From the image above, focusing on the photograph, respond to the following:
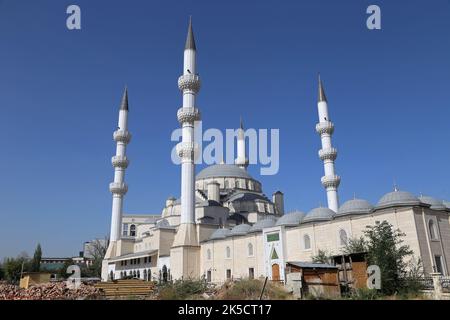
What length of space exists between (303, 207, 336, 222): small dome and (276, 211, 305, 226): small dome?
3.31ft

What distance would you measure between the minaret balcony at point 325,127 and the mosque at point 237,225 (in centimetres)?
8

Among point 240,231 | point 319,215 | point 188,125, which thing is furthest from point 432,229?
point 188,125

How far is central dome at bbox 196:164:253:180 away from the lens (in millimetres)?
42125

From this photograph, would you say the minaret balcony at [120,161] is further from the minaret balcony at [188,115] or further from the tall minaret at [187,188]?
the minaret balcony at [188,115]

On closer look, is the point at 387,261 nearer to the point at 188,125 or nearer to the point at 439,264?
the point at 439,264

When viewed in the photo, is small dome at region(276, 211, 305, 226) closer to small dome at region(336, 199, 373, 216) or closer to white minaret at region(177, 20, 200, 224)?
small dome at region(336, 199, 373, 216)

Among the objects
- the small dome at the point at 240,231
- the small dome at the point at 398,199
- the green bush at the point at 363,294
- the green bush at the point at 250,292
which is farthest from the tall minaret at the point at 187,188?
the green bush at the point at 363,294

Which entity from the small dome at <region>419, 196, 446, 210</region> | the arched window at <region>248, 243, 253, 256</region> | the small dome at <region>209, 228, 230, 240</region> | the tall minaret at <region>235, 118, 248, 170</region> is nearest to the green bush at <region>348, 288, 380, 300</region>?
the small dome at <region>419, 196, 446, 210</region>

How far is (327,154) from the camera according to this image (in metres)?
28.5

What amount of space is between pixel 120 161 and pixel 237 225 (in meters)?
13.2

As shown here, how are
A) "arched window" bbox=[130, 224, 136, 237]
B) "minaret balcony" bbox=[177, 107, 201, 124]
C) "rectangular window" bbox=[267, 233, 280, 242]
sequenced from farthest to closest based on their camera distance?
1. "arched window" bbox=[130, 224, 136, 237]
2. "minaret balcony" bbox=[177, 107, 201, 124]
3. "rectangular window" bbox=[267, 233, 280, 242]
